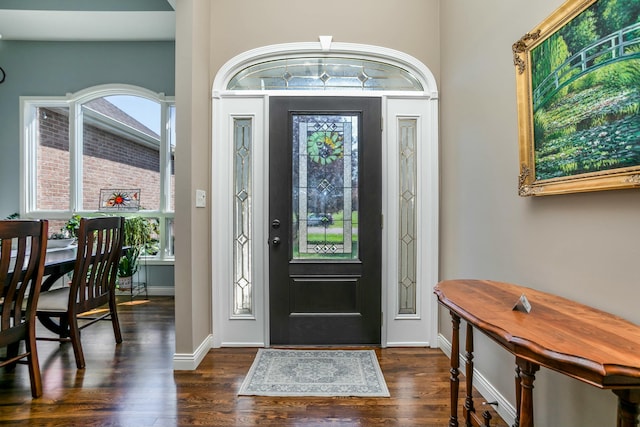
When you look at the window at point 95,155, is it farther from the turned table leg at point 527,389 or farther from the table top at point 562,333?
the turned table leg at point 527,389

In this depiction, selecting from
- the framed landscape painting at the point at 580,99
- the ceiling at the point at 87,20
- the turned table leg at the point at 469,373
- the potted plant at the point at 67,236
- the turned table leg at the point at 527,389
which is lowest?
the turned table leg at the point at 469,373

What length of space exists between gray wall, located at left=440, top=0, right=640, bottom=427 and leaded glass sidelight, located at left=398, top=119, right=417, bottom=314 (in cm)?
24

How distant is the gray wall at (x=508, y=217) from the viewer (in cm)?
114

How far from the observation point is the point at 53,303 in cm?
233

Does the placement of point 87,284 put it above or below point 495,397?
above

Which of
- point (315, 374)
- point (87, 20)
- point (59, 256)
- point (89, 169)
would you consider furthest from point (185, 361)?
point (87, 20)

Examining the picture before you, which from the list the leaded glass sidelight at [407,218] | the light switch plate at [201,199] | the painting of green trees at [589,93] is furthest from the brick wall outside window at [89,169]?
the painting of green trees at [589,93]

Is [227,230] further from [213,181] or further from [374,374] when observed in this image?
[374,374]

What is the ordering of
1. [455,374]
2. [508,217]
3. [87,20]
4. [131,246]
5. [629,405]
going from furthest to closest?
[131,246], [87,20], [508,217], [455,374], [629,405]

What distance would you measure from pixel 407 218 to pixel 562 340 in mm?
1792

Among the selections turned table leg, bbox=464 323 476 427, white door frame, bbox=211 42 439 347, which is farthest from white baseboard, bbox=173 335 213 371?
turned table leg, bbox=464 323 476 427

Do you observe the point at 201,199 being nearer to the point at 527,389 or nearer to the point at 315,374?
the point at 315,374

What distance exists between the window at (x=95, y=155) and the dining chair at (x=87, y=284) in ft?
4.65

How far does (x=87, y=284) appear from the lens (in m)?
2.42
